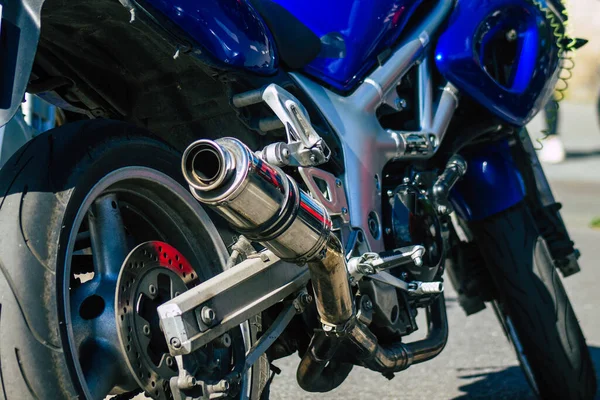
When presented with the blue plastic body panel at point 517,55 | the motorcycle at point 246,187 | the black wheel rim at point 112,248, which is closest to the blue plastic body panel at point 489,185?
the motorcycle at point 246,187

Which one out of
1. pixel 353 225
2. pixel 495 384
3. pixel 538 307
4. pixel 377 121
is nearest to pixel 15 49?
pixel 353 225

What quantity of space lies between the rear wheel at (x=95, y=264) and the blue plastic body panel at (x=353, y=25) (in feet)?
2.20

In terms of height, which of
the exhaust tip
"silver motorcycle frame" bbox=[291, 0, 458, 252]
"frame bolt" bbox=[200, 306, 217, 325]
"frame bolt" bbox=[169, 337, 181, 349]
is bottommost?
"frame bolt" bbox=[169, 337, 181, 349]

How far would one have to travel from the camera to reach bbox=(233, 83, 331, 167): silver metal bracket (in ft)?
7.40

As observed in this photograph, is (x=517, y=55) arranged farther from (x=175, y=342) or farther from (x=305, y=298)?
(x=175, y=342)

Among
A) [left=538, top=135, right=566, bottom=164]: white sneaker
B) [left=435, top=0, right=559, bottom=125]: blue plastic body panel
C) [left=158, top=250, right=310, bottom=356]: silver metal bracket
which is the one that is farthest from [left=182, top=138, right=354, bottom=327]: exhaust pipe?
[left=538, top=135, right=566, bottom=164]: white sneaker

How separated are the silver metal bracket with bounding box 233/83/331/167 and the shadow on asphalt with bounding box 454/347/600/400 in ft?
5.65

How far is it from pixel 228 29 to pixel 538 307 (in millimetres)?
1705

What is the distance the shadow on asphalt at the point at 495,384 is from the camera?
3703 mm

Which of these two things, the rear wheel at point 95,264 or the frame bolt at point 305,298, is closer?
the rear wheel at point 95,264

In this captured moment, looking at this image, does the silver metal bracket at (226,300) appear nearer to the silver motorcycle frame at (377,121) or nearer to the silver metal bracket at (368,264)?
the silver metal bracket at (368,264)

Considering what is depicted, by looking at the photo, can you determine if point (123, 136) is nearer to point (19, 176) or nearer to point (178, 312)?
point (19, 176)

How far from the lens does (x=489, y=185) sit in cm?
340

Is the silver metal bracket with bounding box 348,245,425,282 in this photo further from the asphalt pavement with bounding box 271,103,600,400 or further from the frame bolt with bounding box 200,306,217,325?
the asphalt pavement with bounding box 271,103,600,400
